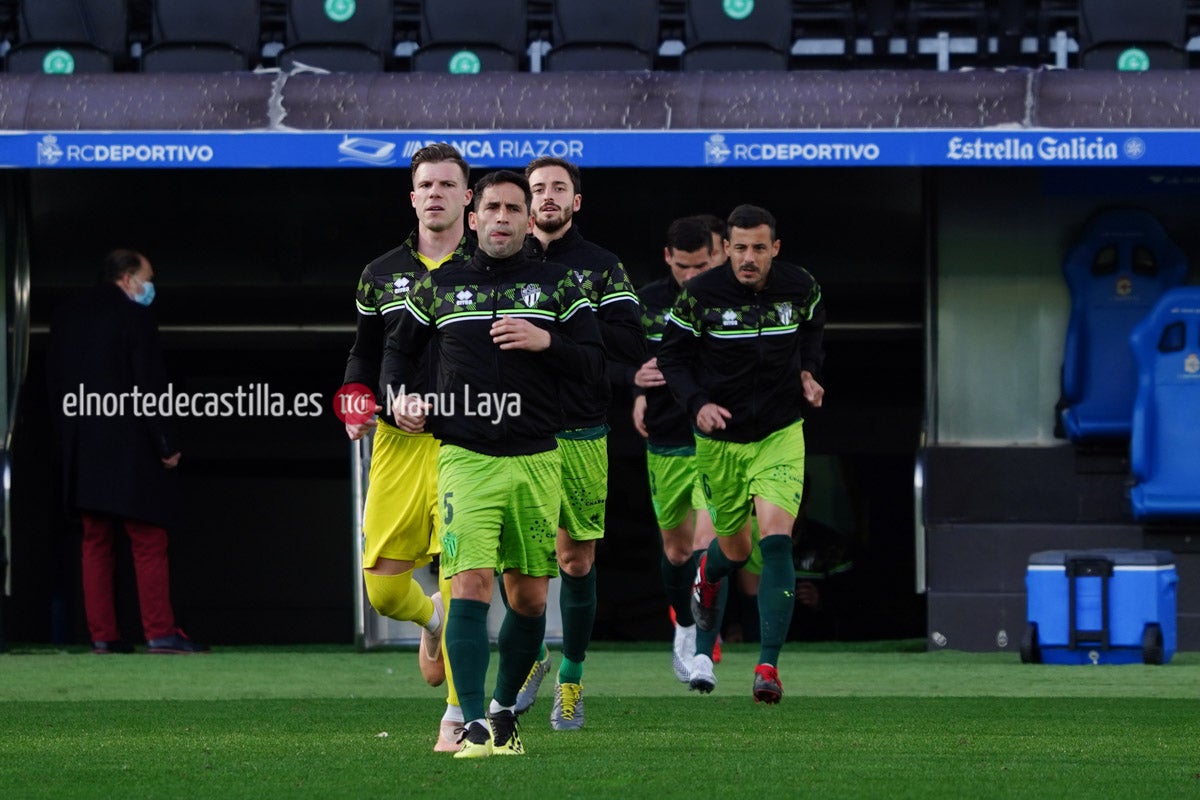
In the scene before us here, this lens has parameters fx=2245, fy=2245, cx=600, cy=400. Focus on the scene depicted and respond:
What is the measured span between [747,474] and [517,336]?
9.21ft

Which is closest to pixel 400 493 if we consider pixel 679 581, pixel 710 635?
pixel 710 635

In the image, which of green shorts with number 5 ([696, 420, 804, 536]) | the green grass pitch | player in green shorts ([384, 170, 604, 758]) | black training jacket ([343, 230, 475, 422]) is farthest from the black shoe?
player in green shorts ([384, 170, 604, 758])

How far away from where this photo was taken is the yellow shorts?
7.73 m

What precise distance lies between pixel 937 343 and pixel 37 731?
6997 mm

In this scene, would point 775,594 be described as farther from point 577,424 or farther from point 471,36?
point 471,36

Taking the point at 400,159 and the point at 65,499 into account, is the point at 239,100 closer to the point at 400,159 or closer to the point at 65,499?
the point at 400,159

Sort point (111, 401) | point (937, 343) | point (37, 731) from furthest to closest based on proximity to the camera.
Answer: point (937, 343)
point (111, 401)
point (37, 731)

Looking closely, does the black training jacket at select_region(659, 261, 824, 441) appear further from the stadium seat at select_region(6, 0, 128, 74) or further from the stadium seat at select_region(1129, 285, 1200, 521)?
the stadium seat at select_region(6, 0, 128, 74)

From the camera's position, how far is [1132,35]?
14055 mm

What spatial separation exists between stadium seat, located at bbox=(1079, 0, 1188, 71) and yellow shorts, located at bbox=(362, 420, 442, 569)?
7430mm

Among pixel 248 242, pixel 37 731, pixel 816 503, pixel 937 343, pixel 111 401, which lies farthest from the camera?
pixel 816 503

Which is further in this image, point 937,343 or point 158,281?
point 158,281

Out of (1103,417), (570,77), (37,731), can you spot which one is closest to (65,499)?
(570,77)

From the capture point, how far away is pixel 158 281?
47.1ft
